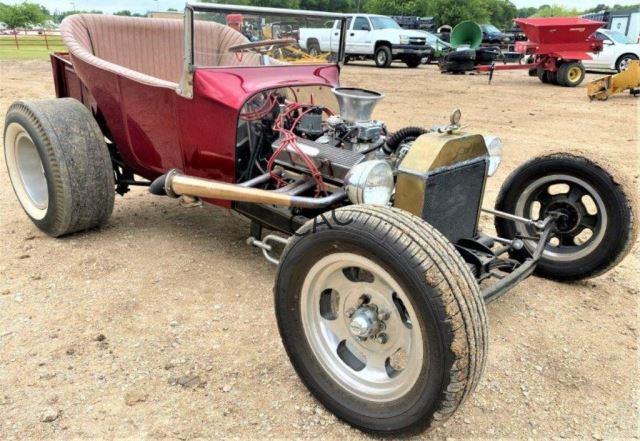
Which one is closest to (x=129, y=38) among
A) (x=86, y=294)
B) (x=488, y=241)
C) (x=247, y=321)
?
(x=86, y=294)

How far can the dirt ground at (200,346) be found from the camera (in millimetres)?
2268

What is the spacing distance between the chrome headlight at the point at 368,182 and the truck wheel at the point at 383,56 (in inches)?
701

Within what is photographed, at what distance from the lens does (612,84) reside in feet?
A: 39.8

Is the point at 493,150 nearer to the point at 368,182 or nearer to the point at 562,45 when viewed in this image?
the point at 368,182

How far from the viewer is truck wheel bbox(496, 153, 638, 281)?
3.11m

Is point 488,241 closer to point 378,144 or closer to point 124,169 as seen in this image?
point 378,144

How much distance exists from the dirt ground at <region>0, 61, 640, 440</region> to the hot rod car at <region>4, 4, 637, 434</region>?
9.9 inches

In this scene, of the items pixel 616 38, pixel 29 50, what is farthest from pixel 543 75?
pixel 29 50

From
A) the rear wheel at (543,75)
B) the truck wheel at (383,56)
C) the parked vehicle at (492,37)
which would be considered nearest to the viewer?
the rear wheel at (543,75)

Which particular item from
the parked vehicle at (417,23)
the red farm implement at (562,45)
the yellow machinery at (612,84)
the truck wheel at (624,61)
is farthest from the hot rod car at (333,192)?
the parked vehicle at (417,23)

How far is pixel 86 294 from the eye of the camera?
3211 mm

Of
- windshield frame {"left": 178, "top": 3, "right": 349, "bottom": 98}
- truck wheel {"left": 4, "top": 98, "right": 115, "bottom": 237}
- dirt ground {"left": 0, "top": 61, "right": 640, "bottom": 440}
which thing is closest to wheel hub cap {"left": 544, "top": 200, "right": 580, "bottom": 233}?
dirt ground {"left": 0, "top": 61, "right": 640, "bottom": 440}

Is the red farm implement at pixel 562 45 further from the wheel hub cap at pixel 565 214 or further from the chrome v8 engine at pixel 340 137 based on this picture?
the chrome v8 engine at pixel 340 137

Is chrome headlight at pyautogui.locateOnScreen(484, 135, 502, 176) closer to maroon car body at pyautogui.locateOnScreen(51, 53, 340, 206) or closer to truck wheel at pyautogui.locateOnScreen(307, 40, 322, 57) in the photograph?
maroon car body at pyautogui.locateOnScreen(51, 53, 340, 206)
